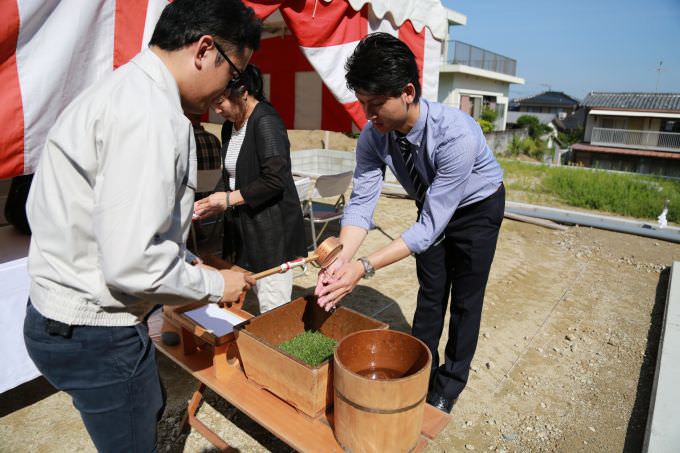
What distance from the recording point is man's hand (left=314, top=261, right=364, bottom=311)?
167 centimetres

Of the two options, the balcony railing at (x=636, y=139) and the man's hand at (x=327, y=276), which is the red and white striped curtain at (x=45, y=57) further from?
the balcony railing at (x=636, y=139)

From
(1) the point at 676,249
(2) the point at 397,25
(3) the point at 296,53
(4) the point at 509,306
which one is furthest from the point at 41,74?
(1) the point at 676,249

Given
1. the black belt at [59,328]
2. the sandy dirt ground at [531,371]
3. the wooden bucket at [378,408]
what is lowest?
the sandy dirt ground at [531,371]

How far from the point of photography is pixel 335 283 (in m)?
1.68

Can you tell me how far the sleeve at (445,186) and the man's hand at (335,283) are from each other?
0.27m

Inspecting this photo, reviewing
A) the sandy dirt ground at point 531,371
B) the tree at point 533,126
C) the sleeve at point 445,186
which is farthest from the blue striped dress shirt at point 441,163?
the tree at point 533,126

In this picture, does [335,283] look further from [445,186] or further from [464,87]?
[464,87]

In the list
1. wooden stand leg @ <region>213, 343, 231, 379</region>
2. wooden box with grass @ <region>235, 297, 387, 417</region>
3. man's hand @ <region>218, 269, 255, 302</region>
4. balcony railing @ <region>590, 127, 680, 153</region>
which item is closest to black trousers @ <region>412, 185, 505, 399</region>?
wooden box with grass @ <region>235, 297, 387, 417</region>

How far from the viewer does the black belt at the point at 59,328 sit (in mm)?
1061

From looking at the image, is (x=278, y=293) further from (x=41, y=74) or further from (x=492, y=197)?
(x=41, y=74)

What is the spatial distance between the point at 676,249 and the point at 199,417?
5917 mm

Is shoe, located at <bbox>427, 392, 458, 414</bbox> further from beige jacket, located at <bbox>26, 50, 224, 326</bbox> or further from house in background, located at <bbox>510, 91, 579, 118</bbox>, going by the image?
house in background, located at <bbox>510, 91, 579, 118</bbox>

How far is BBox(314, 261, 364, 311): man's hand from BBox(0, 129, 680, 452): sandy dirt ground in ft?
3.12

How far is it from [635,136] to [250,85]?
35.5 m
